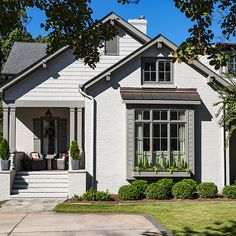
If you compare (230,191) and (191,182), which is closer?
(230,191)

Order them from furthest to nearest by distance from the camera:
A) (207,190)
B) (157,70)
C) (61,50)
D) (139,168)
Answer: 1. (61,50)
2. (157,70)
3. (139,168)
4. (207,190)

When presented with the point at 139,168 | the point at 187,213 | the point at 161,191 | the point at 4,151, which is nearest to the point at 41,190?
the point at 4,151

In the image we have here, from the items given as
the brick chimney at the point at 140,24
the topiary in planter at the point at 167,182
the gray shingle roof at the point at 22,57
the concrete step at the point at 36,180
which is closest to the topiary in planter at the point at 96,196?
the concrete step at the point at 36,180

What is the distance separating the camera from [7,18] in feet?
18.5

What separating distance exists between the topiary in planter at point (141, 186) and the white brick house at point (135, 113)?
41 centimetres

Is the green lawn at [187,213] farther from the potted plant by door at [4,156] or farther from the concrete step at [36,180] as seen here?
the potted plant by door at [4,156]

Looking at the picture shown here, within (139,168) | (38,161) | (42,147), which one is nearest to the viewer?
(139,168)

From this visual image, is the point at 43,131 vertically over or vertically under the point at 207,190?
over

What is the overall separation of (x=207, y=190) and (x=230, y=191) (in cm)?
89

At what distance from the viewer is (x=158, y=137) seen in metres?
17.2

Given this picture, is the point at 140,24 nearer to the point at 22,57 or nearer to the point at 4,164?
the point at 22,57

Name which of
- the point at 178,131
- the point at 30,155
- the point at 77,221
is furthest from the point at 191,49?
the point at 30,155

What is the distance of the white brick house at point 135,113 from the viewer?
17094 mm

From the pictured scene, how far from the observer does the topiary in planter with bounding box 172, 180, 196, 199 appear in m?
16.1
